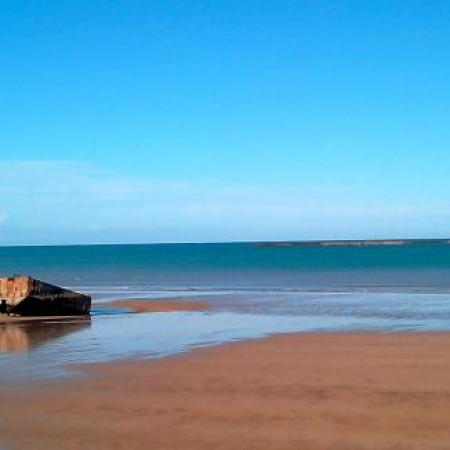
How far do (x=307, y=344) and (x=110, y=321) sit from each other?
764 cm

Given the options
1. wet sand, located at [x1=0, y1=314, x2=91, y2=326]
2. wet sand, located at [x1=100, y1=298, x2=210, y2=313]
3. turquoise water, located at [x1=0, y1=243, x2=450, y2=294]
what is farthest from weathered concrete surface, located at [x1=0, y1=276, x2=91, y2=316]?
turquoise water, located at [x1=0, y1=243, x2=450, y2=294]

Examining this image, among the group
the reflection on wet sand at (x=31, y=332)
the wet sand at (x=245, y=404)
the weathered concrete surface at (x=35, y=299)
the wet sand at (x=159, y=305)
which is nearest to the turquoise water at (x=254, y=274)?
the wet sand at (x=159, y=305)

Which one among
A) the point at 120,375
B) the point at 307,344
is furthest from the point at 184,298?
the point at 120,375

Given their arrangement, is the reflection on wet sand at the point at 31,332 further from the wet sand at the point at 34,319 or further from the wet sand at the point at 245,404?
the wet sand at the point at 245,404

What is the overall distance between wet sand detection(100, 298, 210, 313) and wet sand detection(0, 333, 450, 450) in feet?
37.3

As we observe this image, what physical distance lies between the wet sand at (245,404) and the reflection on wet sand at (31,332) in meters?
3.61

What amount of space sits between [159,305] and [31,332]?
944 cm

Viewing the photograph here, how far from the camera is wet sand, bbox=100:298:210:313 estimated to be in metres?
25.1

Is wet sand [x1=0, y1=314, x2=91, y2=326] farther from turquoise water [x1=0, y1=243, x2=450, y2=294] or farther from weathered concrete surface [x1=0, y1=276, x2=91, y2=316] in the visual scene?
turquoise water [x1=0, y1=243, x2=450, y2=294]

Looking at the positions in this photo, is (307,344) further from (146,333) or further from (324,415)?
(324,415)

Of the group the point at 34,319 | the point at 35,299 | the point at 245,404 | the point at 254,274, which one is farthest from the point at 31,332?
the point at 254,274

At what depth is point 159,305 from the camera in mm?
27016

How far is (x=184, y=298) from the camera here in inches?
1226

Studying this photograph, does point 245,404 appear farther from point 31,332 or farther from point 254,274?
point 254,274
